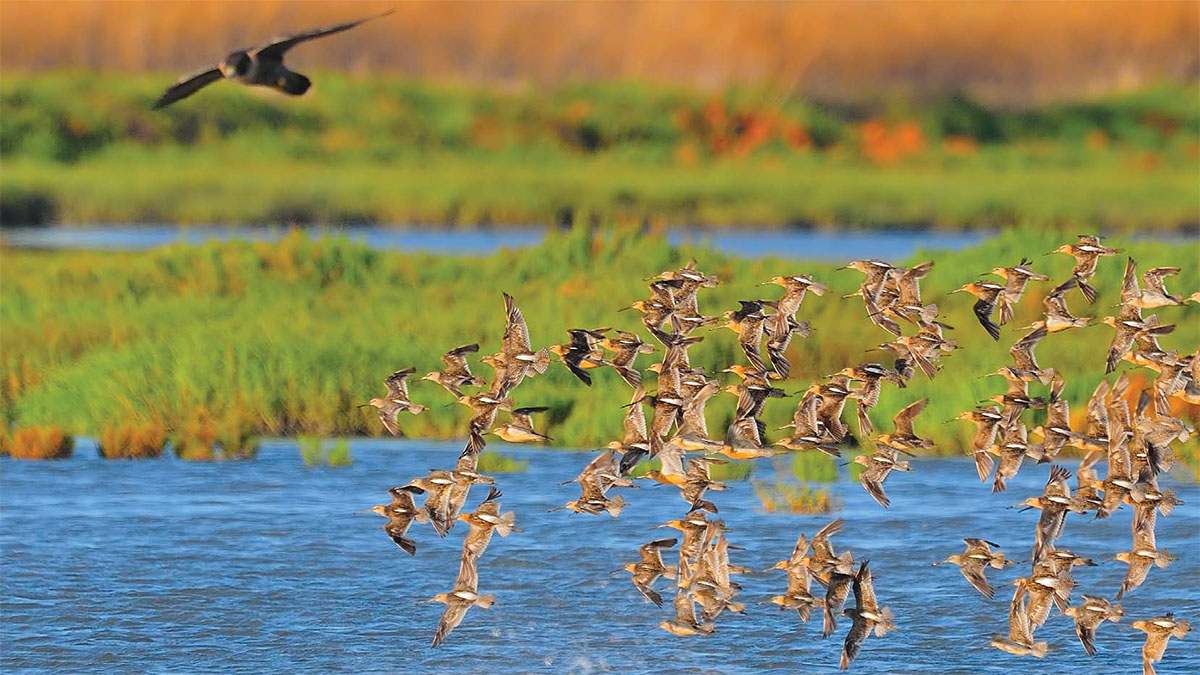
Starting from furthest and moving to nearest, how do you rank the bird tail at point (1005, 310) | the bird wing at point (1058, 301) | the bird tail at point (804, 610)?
the bird tail at point (1005, 310), the bird wing at point (1058, 301), the bird tail at point (804, 610)

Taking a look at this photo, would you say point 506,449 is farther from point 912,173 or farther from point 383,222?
point 912,173

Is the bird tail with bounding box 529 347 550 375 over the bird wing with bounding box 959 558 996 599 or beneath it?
over

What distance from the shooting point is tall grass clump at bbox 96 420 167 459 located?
1947 cm

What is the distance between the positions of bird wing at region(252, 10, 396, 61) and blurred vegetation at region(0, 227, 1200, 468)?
16.1 feet

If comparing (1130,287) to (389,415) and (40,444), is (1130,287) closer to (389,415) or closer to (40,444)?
(389,415)

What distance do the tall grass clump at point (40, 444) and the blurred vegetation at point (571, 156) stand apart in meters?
23.9

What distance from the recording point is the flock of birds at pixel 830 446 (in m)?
12.7

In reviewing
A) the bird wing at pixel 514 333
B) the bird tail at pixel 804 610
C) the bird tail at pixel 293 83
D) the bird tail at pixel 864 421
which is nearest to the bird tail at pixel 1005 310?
the bird tail at pixel 864 421

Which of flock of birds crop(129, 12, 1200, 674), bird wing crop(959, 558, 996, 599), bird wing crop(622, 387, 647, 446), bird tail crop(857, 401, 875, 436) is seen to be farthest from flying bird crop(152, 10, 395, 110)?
bird wing crop(959, 558, 996, 599)

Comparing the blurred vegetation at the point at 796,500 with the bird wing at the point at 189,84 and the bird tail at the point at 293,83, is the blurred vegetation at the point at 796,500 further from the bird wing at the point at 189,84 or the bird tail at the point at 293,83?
the bird wing at the point at 189,84

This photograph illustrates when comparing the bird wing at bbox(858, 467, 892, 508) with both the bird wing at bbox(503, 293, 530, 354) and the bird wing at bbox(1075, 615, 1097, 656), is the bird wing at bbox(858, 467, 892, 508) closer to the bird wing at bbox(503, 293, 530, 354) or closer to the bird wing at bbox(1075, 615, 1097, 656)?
the bird wing at bbox(1075, 615, 1097, 656)

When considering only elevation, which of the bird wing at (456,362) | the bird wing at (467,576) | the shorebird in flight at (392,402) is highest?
the bird wing at (456,362)

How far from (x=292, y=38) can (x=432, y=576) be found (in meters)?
4.16

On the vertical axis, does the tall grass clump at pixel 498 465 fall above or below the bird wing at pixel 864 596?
below
